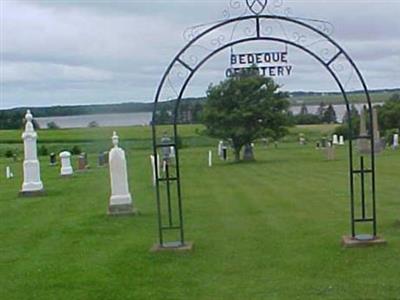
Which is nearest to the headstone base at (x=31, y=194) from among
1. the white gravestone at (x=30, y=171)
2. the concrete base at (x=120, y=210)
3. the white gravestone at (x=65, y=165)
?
the white gravestone at (x=30, y=171)

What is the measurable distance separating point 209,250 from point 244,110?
1130 inches

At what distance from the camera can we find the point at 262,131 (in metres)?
40.3

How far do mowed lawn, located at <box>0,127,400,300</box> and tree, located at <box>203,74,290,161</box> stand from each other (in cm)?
1867

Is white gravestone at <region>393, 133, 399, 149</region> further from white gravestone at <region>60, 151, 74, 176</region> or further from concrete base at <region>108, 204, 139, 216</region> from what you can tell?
concrete base at <region>108, 204, 139, 216</region>

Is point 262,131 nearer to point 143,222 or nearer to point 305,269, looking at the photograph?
point 143,222

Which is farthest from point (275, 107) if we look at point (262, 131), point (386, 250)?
point (386, 250)

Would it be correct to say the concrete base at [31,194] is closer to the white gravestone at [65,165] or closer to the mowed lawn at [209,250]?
the mowed lawn at [209,250]

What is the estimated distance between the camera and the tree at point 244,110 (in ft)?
131

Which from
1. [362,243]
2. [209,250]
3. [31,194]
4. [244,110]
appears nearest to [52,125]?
[244,110]

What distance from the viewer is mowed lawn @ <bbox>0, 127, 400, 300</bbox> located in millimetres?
8969

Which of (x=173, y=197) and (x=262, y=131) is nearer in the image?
(x=173, y=197)

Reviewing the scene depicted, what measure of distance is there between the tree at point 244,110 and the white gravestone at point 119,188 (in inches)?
928

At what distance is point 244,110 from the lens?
39875 mm

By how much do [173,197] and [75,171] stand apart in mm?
12254
